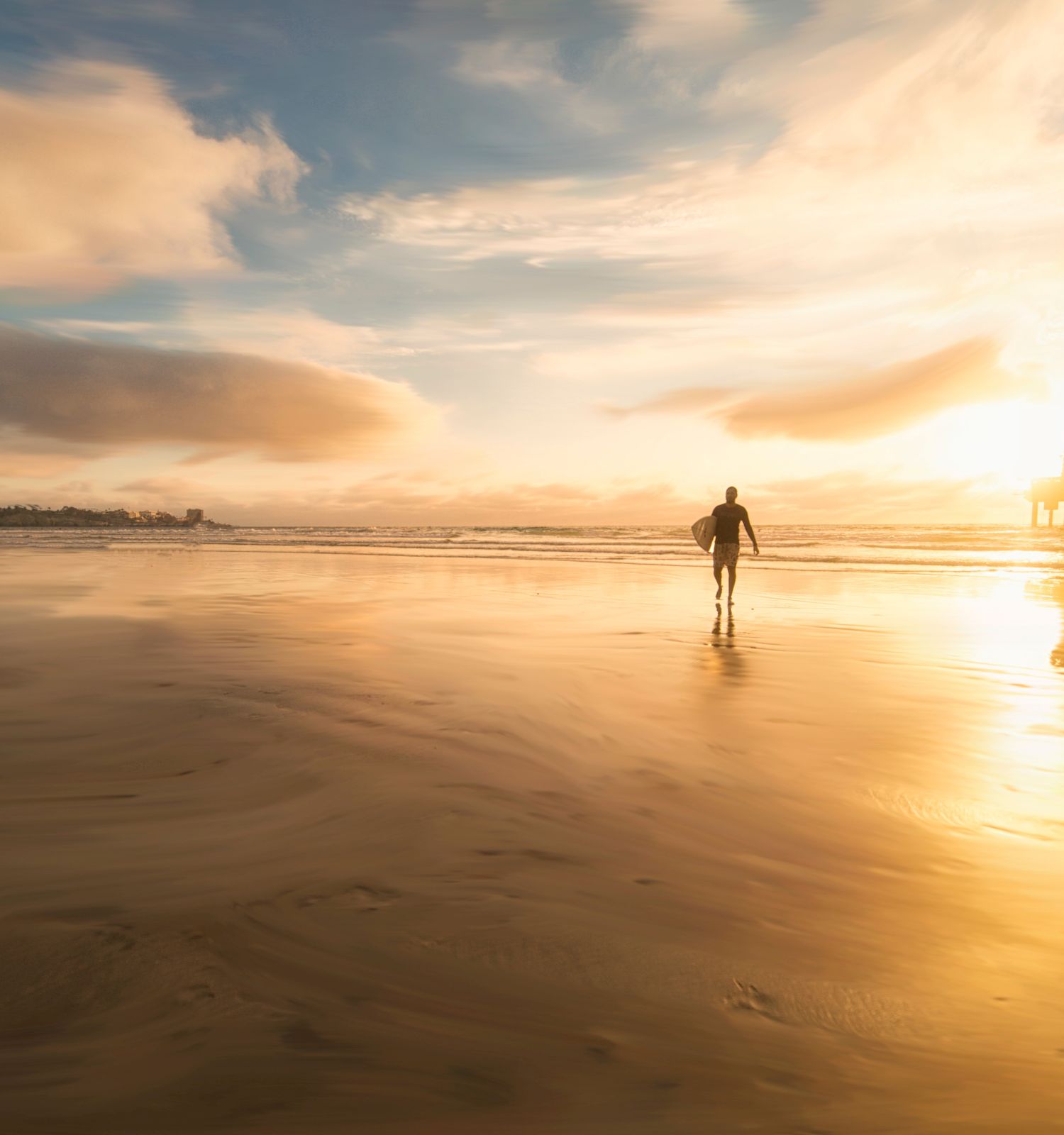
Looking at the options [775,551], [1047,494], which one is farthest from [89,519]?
[1047,494]

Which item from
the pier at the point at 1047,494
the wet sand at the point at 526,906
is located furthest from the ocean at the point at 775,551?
the pier at the point at 1047,494

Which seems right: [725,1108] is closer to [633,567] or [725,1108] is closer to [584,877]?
[584,877]

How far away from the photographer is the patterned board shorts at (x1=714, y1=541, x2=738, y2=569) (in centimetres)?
1506

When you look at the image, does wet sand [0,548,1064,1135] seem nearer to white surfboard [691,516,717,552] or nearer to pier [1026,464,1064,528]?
white surfboard [691,516,717,552]

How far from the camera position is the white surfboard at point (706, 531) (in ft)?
51.4

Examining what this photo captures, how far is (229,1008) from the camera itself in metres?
2.43

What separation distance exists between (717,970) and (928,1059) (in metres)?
0.69

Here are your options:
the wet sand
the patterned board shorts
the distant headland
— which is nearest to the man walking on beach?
the patterned board shorts

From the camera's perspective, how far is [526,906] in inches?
123

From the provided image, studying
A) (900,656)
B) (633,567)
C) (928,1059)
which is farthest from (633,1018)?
(633,567)

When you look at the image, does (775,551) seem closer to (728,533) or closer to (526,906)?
(728,533)

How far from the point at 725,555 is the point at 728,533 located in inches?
19.4

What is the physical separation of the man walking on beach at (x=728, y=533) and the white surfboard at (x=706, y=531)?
196mm

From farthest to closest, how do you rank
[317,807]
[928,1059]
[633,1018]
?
[317,807] < [633,1018] < [928,1059]
